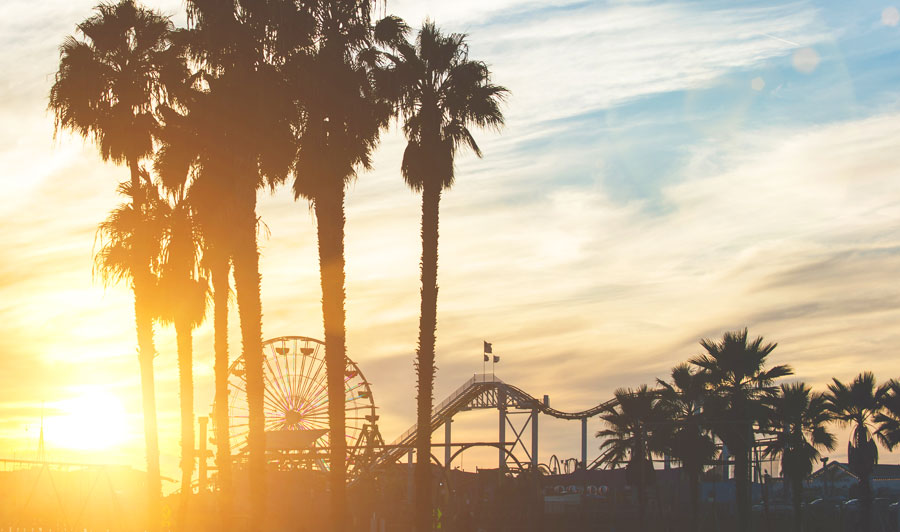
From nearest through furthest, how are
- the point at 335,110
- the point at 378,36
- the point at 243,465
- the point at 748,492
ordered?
1. the point at 335,110
2. the point at 378,36
3. the point at 748,492
4. the point at 243,465

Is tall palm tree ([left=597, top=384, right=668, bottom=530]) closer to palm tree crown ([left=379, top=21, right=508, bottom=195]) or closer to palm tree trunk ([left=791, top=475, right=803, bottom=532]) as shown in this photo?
palm tree trunk ([left=791, top=475, right=803, bottom=532])

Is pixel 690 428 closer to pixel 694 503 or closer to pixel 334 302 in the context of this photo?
pixel 694 503

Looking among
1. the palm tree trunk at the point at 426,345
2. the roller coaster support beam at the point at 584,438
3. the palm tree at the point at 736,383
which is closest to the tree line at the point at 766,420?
the palm tree at the point at 736,383

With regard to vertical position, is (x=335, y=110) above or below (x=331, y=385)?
above

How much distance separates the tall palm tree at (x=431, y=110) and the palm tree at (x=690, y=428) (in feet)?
58.7

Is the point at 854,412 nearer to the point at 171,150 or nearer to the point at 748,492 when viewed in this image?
the point at 748,492

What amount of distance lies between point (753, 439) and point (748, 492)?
231 cm

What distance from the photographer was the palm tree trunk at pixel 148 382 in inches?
1199

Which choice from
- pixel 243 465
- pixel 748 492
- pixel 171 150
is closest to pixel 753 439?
pixel 748 492

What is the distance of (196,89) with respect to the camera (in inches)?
1109

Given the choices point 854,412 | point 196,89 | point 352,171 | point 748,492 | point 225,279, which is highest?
point 196,89

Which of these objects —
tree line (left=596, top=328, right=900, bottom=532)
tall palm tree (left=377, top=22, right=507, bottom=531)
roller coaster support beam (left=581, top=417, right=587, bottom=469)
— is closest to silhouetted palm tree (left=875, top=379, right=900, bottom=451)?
tree line (left=596, top=328, right=900, bottom=532)

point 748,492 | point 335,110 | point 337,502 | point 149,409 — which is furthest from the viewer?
point 748,492

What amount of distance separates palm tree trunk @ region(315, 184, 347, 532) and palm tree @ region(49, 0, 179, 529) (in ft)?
25.3
